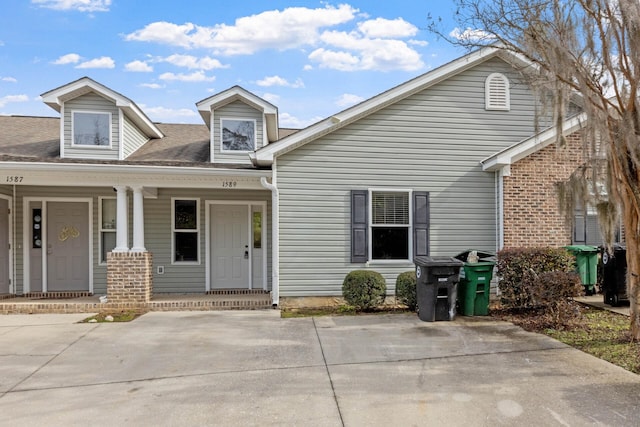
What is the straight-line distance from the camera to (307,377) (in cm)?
437

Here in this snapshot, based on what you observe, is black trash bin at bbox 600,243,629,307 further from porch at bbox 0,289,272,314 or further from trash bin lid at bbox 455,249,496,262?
porch at bbox 0,289,272,314

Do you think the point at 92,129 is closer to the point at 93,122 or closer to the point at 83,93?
the point at 93,122

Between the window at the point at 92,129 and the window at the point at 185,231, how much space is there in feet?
6.77

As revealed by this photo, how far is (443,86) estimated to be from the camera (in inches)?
341

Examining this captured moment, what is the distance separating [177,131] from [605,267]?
1062 cm

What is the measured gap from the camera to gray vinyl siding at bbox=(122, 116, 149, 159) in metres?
9.17

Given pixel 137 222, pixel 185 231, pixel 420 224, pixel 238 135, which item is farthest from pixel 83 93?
pixel 420 224

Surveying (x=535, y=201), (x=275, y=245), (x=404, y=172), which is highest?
(x=404, y=172)

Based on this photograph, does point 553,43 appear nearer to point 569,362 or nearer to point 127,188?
point 569,362

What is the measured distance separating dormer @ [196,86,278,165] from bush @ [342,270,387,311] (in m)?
3.75

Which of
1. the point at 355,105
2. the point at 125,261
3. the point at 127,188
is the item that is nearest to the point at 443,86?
the point at 355,105

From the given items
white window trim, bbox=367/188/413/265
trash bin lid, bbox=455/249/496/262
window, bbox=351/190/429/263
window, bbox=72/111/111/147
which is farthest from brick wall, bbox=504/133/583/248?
window, bbox=72/111/111/147

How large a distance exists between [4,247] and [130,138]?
3.64 meters

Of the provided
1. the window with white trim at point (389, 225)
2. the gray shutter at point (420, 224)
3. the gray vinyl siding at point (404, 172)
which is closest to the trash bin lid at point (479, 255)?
the gray vinyl siding at point (404, 172)
